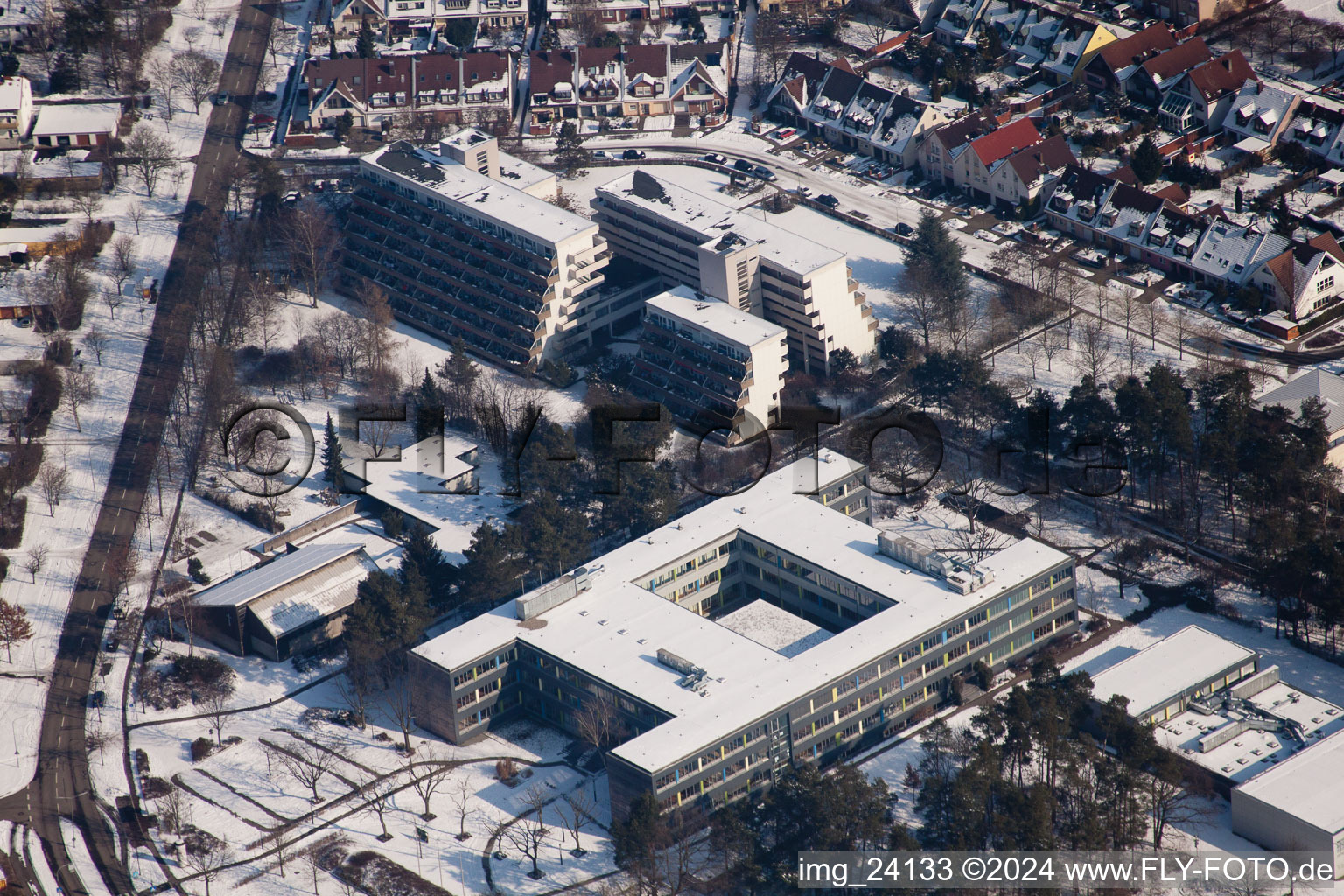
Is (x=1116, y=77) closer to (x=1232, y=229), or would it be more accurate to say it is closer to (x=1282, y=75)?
(x=1282, y=75)

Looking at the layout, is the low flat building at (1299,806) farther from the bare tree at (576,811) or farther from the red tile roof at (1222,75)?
the red tile roof at (1222,75)

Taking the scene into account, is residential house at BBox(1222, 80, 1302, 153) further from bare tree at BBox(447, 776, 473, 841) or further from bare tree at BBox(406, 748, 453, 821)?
bare tree at BBox(447, 776, 473, 841)

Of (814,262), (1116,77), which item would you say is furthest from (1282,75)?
(814,262)

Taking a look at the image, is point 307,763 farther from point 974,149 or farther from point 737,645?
point 974,149

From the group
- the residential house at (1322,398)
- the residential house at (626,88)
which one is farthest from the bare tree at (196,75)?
the residential house at (1322,398)

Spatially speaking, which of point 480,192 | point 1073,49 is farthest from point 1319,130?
point 480,192

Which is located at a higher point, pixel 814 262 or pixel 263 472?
pixel 814 262
